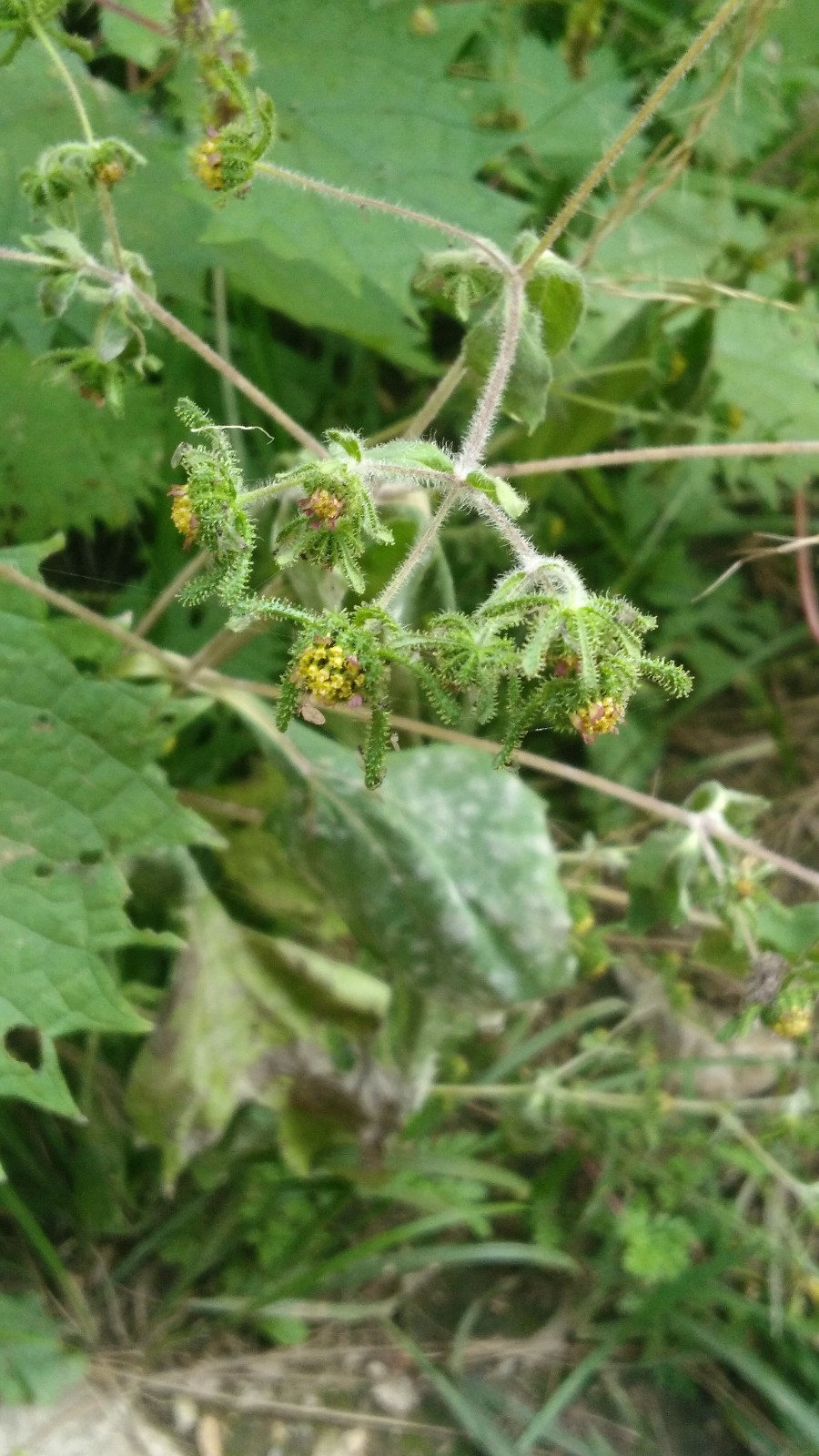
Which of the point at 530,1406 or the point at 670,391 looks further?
the point at 530,1406

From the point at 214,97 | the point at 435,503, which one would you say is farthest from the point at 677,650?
the point at 214,97

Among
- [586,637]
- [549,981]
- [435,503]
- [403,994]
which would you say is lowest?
[403,994]

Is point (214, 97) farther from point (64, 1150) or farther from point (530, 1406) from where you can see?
point (530, 1406)

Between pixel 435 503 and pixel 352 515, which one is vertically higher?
pixel 352 515

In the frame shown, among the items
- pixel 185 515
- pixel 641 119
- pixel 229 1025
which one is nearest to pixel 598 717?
pixel 185 515

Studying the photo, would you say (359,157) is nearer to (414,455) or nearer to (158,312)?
(158,312)
